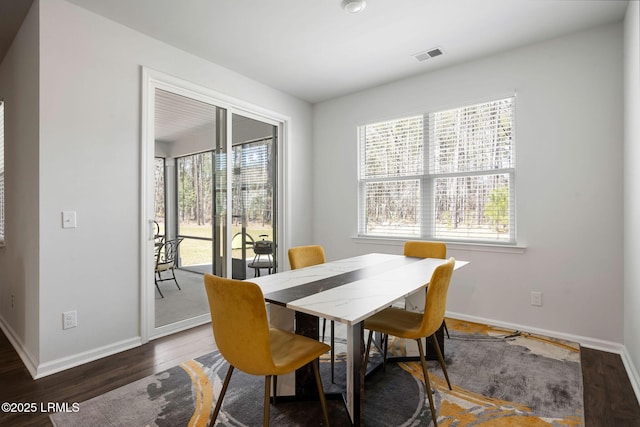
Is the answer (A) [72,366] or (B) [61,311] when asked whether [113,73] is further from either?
(A) [72,366]

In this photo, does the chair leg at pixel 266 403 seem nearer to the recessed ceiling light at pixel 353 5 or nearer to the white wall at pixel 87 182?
the white wall at pixel 87 182

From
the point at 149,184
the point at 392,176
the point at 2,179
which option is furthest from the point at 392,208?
the point at 2,179

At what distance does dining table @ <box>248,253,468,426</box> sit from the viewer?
155cm

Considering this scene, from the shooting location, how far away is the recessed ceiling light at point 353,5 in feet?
7.85

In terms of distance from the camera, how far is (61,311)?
240 cm

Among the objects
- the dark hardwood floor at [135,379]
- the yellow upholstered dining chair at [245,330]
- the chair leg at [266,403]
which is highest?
the yellow upholstered dining chair at [245,330]

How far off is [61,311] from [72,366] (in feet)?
1.37

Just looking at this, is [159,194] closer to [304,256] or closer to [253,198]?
[253,198]

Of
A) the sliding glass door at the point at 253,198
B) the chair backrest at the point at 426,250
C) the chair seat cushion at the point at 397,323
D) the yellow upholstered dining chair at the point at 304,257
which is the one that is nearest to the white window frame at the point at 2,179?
the sliding glass door at the point at 253,198

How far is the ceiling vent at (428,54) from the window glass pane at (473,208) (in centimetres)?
126

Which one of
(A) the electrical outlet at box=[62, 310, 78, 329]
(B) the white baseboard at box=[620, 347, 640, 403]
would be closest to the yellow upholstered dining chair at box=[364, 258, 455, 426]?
(B) the white baseboard at box=[620, 347, 640, 403]

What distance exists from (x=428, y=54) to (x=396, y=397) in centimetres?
301

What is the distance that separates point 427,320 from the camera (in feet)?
5.90

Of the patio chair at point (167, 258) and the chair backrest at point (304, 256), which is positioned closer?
the chair backrest at point (304, 256)
